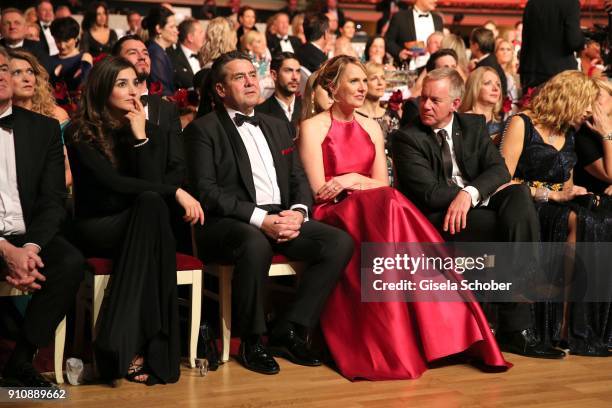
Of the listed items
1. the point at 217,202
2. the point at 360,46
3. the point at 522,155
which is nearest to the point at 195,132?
the point at 217,202

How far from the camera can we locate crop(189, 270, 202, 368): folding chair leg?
12.7ft

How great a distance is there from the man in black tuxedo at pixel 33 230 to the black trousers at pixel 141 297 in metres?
0.17

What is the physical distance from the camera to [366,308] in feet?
13.0

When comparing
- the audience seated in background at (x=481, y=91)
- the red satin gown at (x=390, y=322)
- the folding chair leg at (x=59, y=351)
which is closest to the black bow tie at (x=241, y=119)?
the red satin gown at (x=390, y=322)

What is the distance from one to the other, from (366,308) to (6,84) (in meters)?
1.75

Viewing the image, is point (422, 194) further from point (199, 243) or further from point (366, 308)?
point (199, 243)

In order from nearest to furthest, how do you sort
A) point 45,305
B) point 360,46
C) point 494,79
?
point 45,305 → point 494,79 → point 360,46

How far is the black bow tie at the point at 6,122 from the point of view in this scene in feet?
12.1

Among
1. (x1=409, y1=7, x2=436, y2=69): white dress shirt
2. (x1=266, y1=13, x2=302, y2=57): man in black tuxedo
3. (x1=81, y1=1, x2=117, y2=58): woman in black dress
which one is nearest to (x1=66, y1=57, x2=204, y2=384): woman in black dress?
(x1=81, y1=1, x2=117, y2=58): woman in black dress

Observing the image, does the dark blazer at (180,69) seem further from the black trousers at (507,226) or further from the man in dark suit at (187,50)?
the black trousers at (507,226)

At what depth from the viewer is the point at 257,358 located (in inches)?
152

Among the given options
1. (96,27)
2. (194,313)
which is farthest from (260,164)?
(96,27)

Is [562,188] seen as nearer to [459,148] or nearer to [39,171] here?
[459,148]

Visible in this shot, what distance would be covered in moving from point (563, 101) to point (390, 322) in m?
1.59
